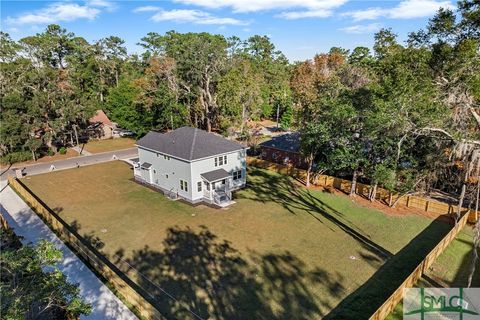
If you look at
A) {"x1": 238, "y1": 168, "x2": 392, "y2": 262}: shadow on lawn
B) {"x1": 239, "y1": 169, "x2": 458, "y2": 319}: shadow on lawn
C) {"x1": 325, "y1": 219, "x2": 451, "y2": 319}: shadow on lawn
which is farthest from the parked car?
{"x1": 325, "y1": 219, "x2": 451, "y2": 319}: shadow on lawn

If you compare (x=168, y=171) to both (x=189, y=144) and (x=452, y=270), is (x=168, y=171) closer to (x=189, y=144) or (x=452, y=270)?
(x=189, y=144)

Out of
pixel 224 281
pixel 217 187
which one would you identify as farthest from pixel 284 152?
pixel 224 281

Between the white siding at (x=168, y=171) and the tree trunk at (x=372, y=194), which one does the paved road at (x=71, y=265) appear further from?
the tree trunk at (x=372, y=194)

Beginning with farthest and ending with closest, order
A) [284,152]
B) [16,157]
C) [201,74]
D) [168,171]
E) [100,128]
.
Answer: [100,128], [201,74], [284,152], [16,157], [168,171]

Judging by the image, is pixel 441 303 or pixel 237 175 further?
pixel 237 175

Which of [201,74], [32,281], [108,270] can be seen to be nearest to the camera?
[32,281]

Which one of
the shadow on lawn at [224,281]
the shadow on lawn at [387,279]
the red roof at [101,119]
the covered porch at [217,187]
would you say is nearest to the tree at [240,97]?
the covered porch at [217,187]
